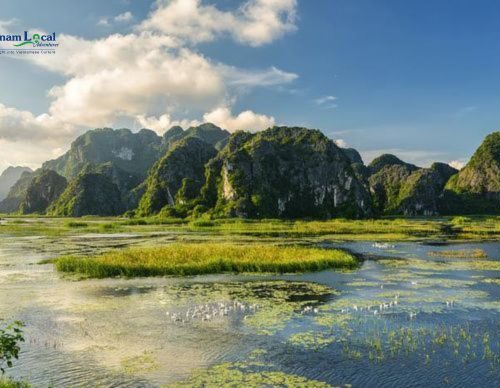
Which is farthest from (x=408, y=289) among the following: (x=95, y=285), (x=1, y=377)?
(x=1, y=377)

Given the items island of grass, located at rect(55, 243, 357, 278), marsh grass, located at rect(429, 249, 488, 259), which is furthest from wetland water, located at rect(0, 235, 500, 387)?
marsh grass, located at rect(429, 249, 488, 259)

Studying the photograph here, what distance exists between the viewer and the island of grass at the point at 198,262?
39.3 metres

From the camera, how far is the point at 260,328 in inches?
903

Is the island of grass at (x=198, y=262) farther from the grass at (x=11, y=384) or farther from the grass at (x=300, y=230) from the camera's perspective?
the grass at (x=300, y=230)

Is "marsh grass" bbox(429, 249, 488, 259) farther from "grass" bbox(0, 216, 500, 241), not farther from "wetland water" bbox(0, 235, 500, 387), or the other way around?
"grass" bbox(0, 216, 500, 241)

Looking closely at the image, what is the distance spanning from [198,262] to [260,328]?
19.8m

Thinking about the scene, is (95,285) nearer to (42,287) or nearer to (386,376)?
(42,287)

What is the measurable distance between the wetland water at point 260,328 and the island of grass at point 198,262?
2099 millimetres

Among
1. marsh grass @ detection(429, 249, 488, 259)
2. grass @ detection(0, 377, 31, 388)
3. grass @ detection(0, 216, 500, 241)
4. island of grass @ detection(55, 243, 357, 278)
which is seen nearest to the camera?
grass @ detection(0, 377, 31, 388)

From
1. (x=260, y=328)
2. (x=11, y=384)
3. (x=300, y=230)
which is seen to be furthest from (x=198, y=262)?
(x=300, y=230)

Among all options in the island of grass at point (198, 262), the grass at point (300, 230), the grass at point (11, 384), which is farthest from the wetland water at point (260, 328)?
the grass at point (300, 230)

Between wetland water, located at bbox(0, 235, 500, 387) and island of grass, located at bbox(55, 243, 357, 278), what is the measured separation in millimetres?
2099

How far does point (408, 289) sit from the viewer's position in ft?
108

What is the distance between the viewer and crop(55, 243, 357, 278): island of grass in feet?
129
